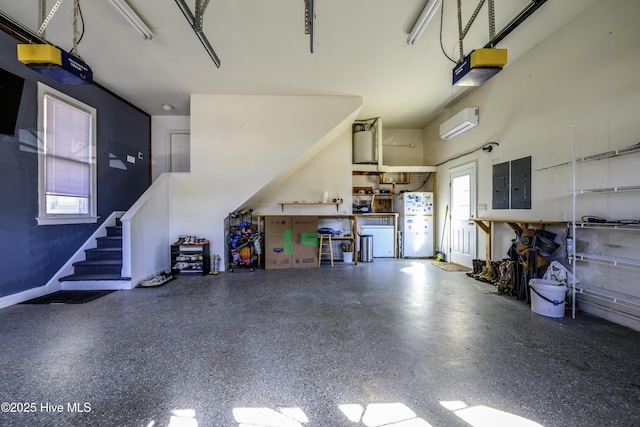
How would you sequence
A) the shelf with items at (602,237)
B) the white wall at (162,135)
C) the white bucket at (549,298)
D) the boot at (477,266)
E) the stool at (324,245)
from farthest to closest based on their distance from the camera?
the white wall at (162,135) < the stool at (324,245) < the boot at (477,266) < the white bucket at (549,298) < the shelf with items at (602,237)

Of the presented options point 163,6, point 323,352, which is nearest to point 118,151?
point 163,6

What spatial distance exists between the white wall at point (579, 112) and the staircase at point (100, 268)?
6.39 m

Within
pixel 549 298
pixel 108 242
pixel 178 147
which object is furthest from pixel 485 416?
pixel 178 147

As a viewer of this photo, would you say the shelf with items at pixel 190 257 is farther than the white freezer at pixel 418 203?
No

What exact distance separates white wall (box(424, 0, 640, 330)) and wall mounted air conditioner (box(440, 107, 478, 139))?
31 centimetres

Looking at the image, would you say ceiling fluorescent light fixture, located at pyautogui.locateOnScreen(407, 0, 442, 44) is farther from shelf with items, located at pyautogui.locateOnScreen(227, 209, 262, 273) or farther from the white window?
the white window

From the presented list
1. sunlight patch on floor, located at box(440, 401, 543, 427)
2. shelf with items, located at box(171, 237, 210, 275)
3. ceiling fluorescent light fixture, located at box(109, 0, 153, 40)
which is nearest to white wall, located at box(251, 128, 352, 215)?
shelf with items, located at box(171, 237, 210, 275)

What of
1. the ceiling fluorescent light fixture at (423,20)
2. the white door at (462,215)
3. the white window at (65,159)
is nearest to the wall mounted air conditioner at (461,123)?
the white door at (462,215)

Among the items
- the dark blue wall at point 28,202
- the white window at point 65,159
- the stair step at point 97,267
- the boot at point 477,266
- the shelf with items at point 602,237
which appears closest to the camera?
the shelf with items at point 602,237

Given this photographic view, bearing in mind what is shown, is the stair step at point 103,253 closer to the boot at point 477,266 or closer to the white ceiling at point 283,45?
the white ceiling at point 283,45

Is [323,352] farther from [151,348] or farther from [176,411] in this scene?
[151,348]

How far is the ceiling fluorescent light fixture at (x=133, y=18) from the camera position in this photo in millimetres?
2662

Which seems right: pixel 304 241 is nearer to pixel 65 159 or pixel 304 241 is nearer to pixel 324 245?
pixel 324 245

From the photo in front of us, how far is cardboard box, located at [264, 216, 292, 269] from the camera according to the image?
5.48m
